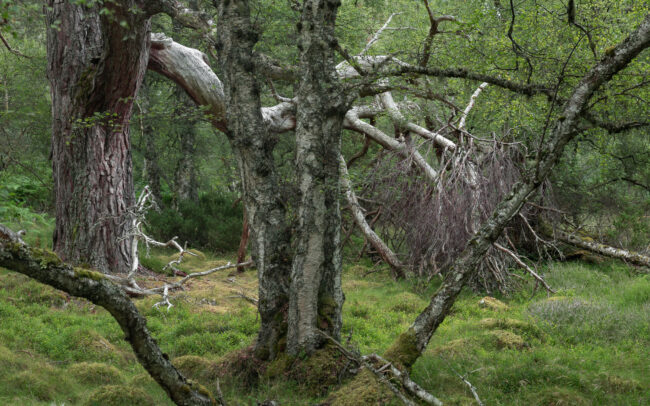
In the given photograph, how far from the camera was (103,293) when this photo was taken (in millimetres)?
3471

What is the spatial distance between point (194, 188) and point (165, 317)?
9694 mm

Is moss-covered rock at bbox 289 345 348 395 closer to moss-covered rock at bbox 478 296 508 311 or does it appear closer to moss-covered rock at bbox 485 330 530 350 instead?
moss-covered rock at bbox 485 330 530 350

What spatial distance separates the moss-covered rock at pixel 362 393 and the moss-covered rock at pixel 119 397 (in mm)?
1626

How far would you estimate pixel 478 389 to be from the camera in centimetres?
523

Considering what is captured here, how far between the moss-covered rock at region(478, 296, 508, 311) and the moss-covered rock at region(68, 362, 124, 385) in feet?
18.1

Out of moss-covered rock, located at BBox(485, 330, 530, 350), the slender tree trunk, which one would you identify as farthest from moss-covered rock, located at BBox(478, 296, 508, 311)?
the slender tree trunk

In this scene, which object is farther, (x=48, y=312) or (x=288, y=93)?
(x=288, y=93)

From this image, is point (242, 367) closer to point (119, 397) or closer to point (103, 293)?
point (119, 397)

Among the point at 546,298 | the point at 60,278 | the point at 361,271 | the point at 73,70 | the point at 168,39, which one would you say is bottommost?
the point at 361,271

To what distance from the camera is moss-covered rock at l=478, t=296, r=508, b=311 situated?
334 inches

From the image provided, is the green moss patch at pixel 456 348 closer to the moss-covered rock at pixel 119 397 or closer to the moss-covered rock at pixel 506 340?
the moss-covered rock at pixel 506 340

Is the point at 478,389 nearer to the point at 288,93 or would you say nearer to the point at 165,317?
the point at 165,317

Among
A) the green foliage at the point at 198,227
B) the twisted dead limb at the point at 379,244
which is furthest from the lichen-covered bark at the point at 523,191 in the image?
the green foliage at the point at 198,227

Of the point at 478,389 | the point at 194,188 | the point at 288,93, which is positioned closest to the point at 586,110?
the point at 478,389
